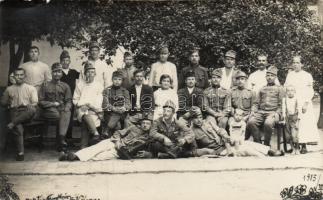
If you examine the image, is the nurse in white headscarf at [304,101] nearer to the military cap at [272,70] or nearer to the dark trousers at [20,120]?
the military cap at [272,70]

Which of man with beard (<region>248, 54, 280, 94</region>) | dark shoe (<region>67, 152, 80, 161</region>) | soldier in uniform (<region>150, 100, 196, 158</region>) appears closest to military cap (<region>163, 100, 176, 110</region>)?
soldier in uniform (<region>150, 100, 196, 158</region>)

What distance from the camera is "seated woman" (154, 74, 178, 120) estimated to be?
246 inches

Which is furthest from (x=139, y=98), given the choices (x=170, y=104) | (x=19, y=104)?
(x=19, y=104)

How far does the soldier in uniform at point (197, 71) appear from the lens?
20.9ft

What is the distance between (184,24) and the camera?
6.36 metres

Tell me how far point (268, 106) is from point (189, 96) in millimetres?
1029

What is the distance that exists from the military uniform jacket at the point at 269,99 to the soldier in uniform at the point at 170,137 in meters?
0.97

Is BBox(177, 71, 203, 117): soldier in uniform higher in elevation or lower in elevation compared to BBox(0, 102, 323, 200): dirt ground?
higher

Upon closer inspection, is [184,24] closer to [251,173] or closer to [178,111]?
[178,111]

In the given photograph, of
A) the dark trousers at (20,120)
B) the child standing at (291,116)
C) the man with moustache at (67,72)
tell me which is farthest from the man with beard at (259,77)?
the dark trousers at (20,120)

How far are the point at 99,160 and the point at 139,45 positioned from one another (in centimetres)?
151

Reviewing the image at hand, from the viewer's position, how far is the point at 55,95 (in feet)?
20.1

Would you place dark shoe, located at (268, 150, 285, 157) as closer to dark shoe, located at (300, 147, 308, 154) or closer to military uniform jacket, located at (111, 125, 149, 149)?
dark shoe, located at (300, 147, 308, 154)

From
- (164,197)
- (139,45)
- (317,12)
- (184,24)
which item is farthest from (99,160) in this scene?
(317,12)
